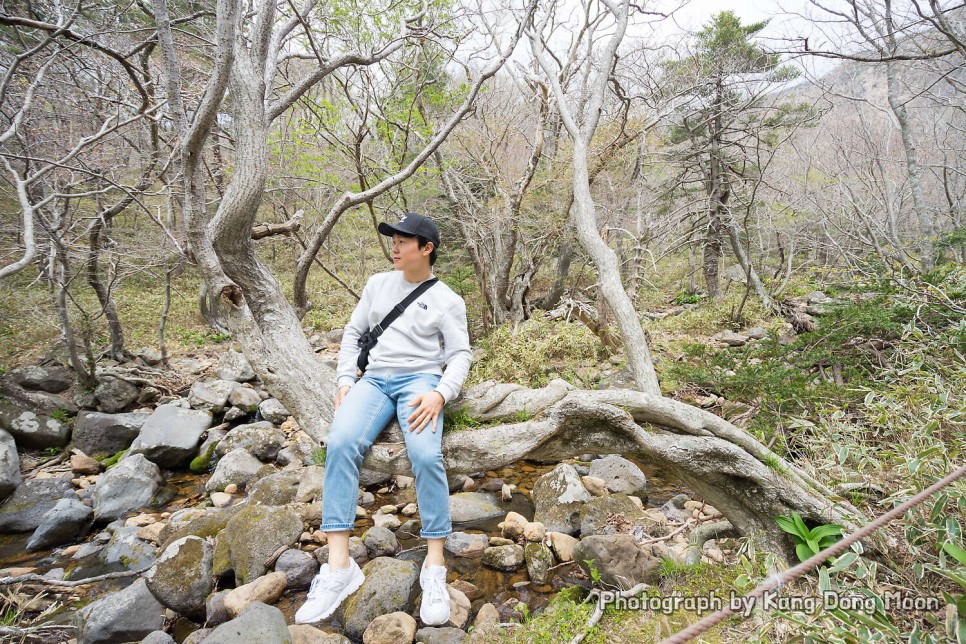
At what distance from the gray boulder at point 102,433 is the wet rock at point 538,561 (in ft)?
18.8

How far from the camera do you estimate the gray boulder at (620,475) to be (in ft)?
14.3

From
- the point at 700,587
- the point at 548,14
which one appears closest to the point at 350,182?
the point at 548,14

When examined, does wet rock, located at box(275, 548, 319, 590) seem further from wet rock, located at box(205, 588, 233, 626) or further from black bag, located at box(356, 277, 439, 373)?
black bag, located at box(356, 277, 439, 373)

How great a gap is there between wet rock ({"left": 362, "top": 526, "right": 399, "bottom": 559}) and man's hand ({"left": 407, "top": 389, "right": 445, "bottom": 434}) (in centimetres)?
172

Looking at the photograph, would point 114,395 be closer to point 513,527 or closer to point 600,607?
point 513,527

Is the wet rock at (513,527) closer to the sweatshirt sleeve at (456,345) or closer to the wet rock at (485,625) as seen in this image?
the wet rock at (485,625)

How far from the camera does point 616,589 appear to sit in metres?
2.76

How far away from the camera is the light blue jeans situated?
2.38 meters

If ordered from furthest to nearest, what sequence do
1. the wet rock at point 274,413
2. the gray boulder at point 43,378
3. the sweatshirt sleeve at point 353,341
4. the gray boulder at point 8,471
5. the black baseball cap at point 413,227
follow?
the gray boulder at point 43,378
the wet rock at point 274,413
the gray boulder at point 8,471
the sweatshirt sleeve at point 353,341
the black baseball cap at point 413,227

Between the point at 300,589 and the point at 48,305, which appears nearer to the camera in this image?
the point at 300,589

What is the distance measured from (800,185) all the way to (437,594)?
12.3 m

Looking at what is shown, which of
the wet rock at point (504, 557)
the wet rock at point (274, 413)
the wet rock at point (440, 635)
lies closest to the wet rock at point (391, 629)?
the wet rock at point (440, 635)

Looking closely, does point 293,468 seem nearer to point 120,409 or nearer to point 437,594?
point 437,594

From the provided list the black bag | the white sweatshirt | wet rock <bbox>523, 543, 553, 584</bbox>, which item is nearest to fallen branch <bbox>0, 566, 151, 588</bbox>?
the black bag
